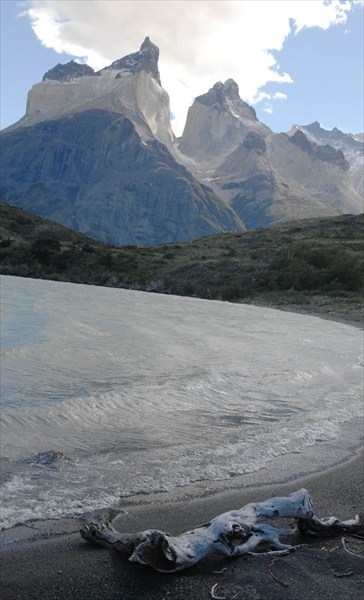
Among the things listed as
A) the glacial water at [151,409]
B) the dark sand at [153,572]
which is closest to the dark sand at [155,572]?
the dark sand at [153,572]

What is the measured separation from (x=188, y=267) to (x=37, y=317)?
38.4 m

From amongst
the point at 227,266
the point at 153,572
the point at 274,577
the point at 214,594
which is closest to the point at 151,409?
the point at 153,572

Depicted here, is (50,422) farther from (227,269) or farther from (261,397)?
(227,269)

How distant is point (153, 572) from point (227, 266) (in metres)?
57.0

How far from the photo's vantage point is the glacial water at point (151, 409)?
8.29m

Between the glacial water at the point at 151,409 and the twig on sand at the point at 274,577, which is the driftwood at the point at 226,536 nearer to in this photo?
the twig on sand at the point at 274,577

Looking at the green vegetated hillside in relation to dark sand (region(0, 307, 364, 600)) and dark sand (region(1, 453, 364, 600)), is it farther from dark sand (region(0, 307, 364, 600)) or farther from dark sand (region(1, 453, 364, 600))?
dark sand (region(1, 453, 364, 600))

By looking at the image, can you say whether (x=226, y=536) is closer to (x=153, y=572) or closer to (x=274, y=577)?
(x=274, y=577)

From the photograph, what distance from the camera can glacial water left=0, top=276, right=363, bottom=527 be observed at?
8.29m

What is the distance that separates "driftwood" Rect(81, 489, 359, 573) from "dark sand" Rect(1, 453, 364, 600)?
0.32 feet

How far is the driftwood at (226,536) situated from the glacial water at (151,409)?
132 cm

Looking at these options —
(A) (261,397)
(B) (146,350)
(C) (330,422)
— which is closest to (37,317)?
(B) (146,350)

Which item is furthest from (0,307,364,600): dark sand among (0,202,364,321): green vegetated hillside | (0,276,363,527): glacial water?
(0,202,364,321): green vegetated hillside

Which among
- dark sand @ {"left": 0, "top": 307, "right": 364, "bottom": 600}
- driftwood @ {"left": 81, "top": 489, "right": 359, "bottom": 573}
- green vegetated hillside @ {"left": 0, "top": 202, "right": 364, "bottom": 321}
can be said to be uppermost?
green vegetated hillside @ {"left": 0, "top": 202, "right": 364, "bottom": 321}
